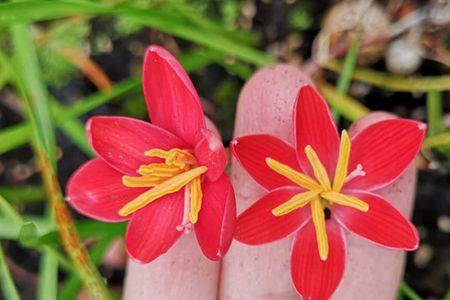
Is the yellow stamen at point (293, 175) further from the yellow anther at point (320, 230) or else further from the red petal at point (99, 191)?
the red petal at point (99, 191)

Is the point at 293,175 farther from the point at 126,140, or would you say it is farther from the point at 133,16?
the point at 133,16

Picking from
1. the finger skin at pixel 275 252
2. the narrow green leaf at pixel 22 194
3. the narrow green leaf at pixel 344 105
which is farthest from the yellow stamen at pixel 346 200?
the narrow green leaf at pixel 22 194

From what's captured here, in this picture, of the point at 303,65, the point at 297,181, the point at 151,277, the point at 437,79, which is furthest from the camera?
the point at 303,65

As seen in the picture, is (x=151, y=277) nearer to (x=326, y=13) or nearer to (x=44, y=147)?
(x=44, y=147)

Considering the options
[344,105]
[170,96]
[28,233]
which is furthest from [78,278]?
[344,105]

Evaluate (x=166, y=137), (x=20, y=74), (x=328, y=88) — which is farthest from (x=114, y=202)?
(x=328, y=88)

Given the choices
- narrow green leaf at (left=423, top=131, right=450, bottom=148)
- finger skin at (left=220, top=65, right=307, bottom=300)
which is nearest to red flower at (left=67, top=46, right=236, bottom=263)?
finger skin at (left=220, top=65, right=307, bottom=300)
